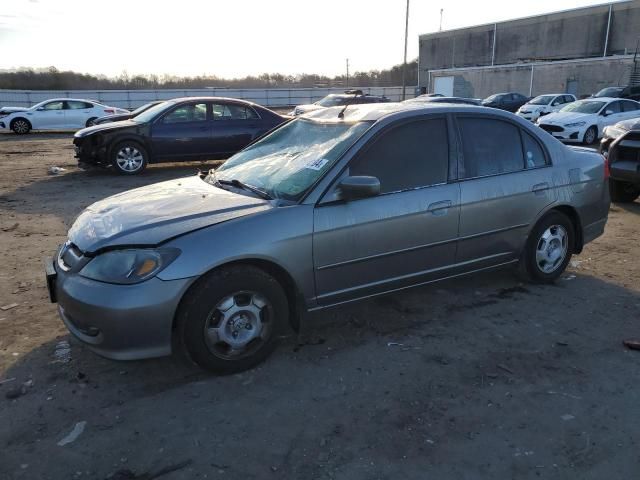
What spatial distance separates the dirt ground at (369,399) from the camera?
8.73 ft

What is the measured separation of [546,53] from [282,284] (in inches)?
2321

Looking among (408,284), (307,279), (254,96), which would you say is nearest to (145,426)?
(307,279)

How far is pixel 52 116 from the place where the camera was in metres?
21.3

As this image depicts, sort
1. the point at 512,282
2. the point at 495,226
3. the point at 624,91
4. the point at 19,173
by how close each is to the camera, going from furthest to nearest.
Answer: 1. the point at 624,91
2. the point at 19,173
3. the point at 512,282
4. the point at 495,226

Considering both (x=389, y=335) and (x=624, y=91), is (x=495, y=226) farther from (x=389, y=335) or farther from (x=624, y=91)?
(x=624, y=91)

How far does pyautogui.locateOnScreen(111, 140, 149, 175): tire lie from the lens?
11.2 metres

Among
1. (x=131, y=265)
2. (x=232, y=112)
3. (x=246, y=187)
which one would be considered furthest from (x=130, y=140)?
(x=131, y=265)

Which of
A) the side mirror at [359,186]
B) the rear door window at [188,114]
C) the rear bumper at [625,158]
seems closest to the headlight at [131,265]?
the side mirror at [359,186]

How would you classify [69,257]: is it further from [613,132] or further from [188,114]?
[188,114]

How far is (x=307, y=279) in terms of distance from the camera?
11.7ft

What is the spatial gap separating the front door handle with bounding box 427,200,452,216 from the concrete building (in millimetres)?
38986

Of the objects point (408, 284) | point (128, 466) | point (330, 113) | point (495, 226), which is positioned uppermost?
point (330, 113)

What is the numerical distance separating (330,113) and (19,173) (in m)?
10.0

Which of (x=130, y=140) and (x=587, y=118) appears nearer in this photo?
(x=130, y=140)
